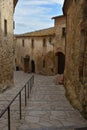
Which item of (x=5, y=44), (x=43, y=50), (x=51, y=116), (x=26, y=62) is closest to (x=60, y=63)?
(x=43, y=50)

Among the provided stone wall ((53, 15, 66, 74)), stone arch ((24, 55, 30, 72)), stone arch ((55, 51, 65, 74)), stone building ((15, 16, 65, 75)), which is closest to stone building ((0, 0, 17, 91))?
stone wall ((53, 15, 66, 74))

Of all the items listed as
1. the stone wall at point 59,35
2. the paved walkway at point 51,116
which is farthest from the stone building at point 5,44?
the stone wall at point 59,35

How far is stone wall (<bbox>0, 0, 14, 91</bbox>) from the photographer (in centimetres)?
1384

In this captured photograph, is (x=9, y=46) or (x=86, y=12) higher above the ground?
(x=86, y=12)

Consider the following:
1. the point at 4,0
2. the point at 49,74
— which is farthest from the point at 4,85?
the point at 49,74

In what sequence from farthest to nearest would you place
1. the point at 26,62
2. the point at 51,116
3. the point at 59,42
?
the point at 26,62, the point at 59,42, the point at 51,116

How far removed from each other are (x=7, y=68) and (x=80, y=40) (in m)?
8.49

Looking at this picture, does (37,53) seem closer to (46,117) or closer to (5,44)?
(5,44)

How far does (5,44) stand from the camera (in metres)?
14.7

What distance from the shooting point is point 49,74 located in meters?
29.2

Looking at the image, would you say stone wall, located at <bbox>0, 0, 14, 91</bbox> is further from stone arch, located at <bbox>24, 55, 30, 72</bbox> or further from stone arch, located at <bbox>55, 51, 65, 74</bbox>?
stone arch, located at <bbox>24, 55, 30, 72</bbox>

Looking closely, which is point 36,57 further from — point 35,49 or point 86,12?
point 86,12

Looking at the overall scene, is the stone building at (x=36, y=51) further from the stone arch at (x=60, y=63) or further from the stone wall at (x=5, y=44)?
the stone wall at (x=5, y=44)

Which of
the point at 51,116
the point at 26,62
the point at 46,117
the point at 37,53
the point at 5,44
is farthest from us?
the point at 26,62
